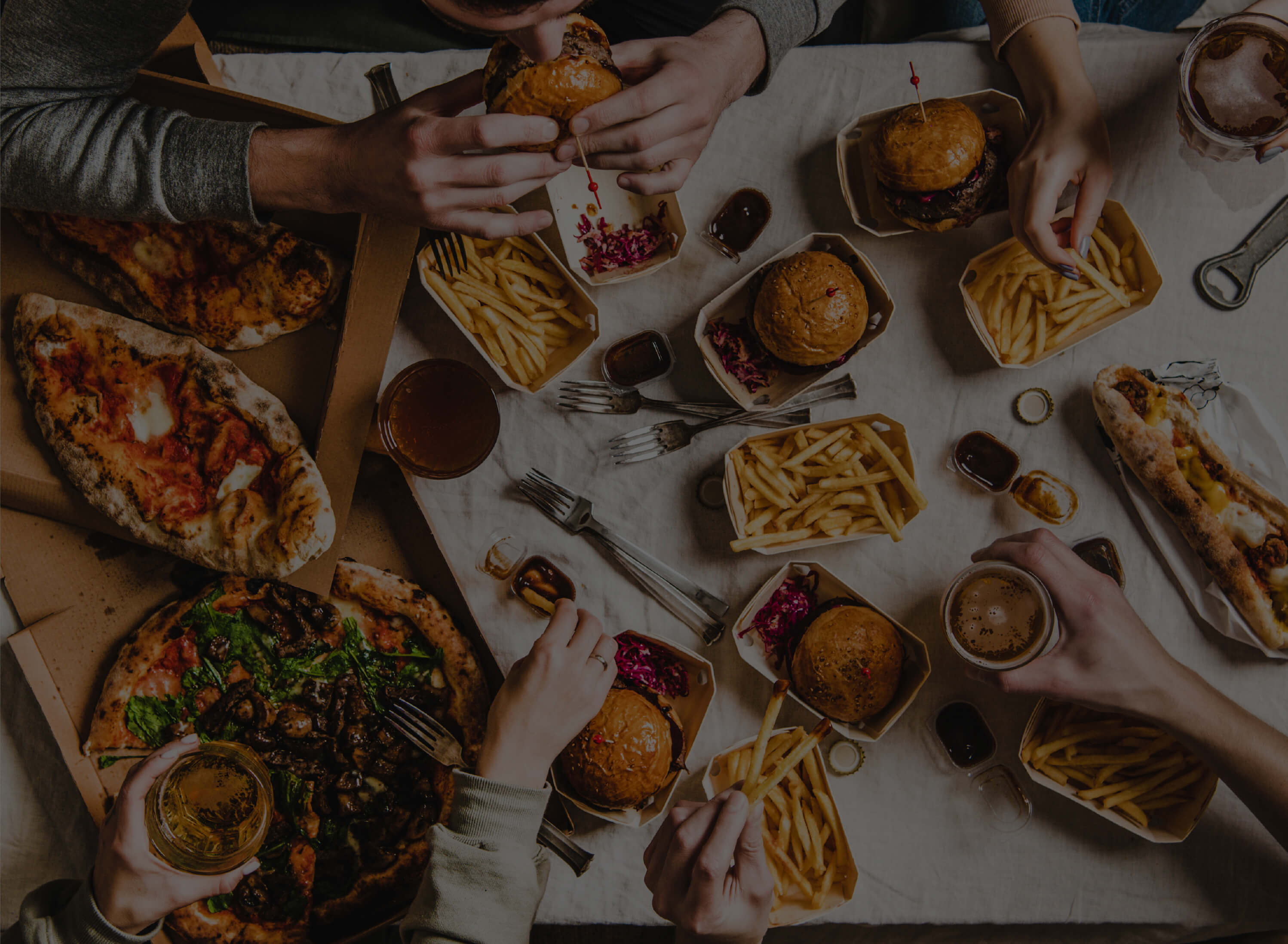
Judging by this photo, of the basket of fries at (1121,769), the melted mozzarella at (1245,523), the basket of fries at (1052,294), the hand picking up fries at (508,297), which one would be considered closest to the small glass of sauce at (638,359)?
the hand picking up fries at (508,297)

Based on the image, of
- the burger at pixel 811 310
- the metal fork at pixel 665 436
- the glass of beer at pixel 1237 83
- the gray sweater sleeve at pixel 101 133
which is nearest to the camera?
the gray sweater sleeve at pixel 101 133

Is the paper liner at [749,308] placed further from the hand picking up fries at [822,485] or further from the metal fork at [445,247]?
the metal fork at [445,247]

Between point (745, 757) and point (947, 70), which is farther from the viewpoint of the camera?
point (947, 70)

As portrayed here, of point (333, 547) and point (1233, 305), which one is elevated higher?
point (1233, 305)

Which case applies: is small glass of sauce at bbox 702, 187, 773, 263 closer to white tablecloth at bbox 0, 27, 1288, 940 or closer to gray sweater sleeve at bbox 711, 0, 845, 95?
white tablecloth at bbox 0, 27, 1288, 940

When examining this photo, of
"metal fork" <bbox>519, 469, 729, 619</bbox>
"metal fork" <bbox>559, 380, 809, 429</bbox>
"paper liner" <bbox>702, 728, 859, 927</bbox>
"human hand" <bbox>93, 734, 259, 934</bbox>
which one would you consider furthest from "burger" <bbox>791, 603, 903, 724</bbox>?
"human hand" <bbox>93, 734, 259, 934</bbox>

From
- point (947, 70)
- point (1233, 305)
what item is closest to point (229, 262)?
point (947, 70)

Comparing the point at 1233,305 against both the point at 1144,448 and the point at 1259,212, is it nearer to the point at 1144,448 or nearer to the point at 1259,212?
the point at 1259,212

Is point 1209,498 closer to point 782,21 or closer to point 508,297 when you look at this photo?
point 782,21
